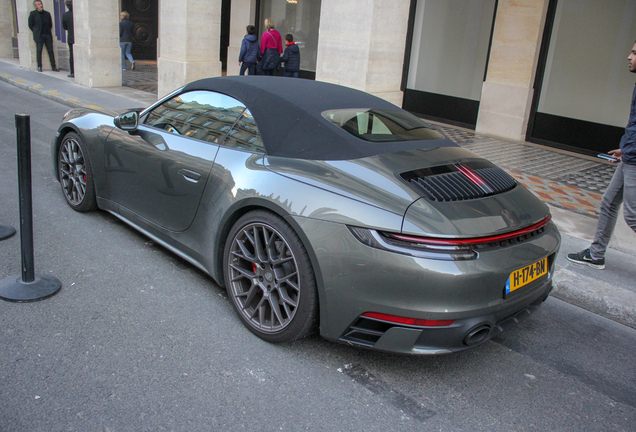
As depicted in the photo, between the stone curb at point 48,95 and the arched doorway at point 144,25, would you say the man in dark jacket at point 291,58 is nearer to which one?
the stone curb at point 48,95

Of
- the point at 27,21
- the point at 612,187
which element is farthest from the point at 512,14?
the point at 27,21

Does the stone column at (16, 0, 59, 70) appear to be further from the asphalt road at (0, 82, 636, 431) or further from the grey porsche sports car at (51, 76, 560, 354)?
the asphalt road at (0, 82, 636, 431)

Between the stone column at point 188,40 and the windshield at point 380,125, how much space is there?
954 cm

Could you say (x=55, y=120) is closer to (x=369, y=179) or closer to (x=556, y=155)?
(x=369, y=179)

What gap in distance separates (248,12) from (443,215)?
16511mm

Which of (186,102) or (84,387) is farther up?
(186,102)

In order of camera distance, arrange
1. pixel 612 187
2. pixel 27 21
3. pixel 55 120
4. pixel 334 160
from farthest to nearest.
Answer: pixel 27 21 → pixel 55 120 → pixel 612 187 → pixel 334 160

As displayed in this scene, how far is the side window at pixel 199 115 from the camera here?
3703 millimetres

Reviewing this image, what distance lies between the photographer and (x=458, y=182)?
10.0ft

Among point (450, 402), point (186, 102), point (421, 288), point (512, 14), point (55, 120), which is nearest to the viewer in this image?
point (421, 288)

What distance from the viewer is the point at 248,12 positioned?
17.6m

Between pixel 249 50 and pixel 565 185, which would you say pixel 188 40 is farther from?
pixel 565 185

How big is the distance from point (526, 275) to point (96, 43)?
14.4 m

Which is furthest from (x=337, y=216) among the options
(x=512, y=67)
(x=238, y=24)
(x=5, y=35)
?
(x=5, y=35)
